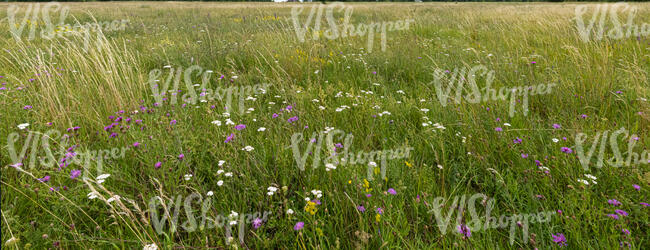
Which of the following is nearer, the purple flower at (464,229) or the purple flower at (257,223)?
the purple flower at (464,229)

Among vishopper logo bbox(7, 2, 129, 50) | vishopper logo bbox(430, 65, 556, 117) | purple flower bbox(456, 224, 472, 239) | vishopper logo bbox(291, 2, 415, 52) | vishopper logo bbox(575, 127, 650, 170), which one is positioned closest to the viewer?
purple flower bbox(456, 224, 472, 239)

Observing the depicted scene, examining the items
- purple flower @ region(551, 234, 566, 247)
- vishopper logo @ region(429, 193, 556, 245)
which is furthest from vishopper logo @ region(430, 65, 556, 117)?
purple flower @ region(551, 234, 566, 247)

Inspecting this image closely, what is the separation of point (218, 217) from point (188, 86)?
2.27 meters

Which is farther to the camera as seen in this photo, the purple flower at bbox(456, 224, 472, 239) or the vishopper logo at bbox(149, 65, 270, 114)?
the vishopper logo at bbox(149, 65, 270, 114)

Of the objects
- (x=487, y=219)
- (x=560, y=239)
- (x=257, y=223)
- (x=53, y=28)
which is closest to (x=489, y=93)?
(x=487, y=219)

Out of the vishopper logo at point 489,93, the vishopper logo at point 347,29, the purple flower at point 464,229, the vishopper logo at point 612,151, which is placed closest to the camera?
the purple flower at point 464,229

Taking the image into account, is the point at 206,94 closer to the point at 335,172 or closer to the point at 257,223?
the point at 335,172

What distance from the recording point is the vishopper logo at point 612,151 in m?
1.89

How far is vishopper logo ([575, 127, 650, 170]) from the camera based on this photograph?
189 centimetres

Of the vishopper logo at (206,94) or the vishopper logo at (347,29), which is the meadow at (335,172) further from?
the vishopper logo at (347,29)

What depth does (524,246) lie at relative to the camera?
153 centimetres

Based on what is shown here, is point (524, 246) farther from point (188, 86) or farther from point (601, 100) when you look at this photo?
point (188, 86)

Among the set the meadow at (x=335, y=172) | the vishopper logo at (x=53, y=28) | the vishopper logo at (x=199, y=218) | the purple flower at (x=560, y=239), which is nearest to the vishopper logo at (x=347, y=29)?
the meadow at (x=335, y=172)

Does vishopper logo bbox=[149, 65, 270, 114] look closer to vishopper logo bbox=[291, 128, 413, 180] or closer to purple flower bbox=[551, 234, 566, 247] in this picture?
vishopper logo bbox=[291, 128, 413, 180]
